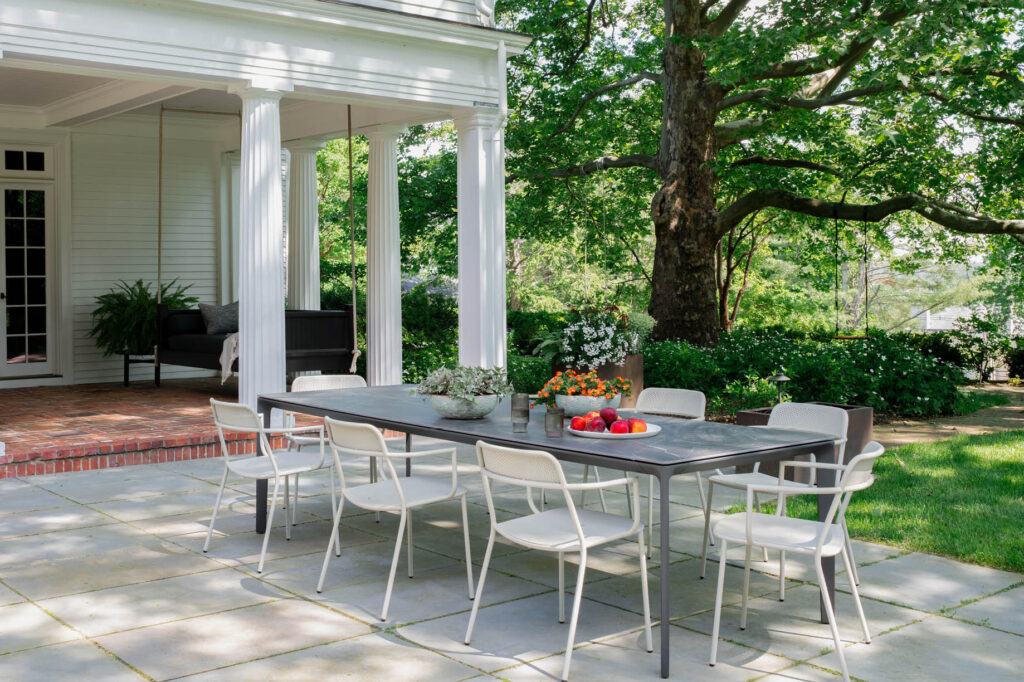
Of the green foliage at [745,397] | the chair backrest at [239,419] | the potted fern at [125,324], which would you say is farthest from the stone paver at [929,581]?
the potted fern at [125,324]

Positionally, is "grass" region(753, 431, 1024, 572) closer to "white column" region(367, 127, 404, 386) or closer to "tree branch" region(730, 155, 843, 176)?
"white column" region(367, 127, 404, 386)

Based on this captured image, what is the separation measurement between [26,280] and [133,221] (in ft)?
4.92

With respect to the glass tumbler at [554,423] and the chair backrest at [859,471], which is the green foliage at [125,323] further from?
the chair backrest at [859,471]

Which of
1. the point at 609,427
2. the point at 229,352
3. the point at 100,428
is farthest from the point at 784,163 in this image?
the point at 609,427

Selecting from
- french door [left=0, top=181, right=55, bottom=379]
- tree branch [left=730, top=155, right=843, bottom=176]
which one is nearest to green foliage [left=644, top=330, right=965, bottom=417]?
tree branch [left=730, top=155, right=843, bottom=176]

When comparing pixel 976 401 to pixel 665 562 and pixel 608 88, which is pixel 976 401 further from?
pixel 665 562

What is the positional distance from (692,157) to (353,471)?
6968mm

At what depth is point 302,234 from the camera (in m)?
12.6

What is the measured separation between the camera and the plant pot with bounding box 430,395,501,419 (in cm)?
518

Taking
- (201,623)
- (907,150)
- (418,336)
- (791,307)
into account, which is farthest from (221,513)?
(791,307)

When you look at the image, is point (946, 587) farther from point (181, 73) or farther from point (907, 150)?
point (907, 150)

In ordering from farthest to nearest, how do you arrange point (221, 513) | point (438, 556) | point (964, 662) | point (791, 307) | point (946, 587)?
1. point (791, 307)
2. point (221, 513)
3. point (438, 556)
4. point (946, 587)
5. point (964, 662)

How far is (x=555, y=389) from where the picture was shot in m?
5.13

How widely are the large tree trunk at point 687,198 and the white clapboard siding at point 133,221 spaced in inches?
237
